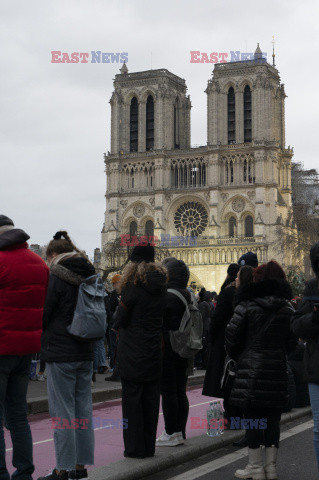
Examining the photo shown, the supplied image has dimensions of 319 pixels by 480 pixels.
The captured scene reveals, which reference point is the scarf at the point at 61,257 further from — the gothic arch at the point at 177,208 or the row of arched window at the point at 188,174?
the row of arched window at the point at 188,174

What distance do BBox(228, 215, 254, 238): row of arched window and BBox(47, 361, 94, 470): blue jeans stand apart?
51.0 m

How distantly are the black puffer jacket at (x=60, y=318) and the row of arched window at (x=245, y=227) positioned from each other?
168ft

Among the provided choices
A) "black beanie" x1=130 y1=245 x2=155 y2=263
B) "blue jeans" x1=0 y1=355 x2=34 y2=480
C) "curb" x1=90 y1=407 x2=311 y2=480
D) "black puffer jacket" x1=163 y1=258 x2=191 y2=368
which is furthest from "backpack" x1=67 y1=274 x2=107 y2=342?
"black puffer jacket" x1=163 y1=258 x2=191 y2=368

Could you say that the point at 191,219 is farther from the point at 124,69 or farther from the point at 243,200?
the point at 124,69

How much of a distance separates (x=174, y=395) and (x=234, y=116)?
5294 cm

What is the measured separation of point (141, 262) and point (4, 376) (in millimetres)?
1788

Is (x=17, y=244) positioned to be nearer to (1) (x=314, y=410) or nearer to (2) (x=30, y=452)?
(2) (x=30, y=452)

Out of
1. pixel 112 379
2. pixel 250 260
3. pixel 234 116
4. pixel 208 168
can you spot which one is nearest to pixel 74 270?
pixel 250 260

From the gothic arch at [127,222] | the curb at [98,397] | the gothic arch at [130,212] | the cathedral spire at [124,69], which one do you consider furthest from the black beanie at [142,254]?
the cathedral spire at [124,69]

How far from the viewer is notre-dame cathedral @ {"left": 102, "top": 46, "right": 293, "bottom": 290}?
55.8 m

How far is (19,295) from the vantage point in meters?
5.27

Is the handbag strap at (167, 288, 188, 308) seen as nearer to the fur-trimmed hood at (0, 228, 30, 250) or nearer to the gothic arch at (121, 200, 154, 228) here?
the fur-trimmed hood at (0, 228, 30, 250)

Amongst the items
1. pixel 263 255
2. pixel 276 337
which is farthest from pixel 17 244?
pixel 263 255

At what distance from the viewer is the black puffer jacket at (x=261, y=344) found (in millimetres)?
5977
